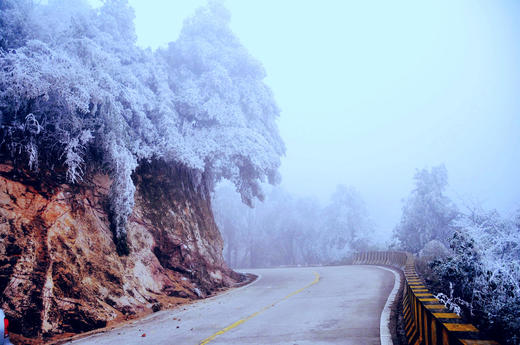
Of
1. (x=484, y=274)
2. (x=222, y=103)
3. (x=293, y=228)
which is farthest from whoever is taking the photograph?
(x=293, y=228)

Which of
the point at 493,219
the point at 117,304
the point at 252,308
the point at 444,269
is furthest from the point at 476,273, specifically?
the point at 117,304

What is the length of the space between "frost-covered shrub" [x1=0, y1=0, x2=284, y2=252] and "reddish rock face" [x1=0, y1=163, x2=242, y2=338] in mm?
744

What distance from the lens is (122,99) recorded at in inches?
522

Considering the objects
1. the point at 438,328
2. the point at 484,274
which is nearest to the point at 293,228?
the point at 484,274

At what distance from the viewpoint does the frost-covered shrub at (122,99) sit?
32.3ft

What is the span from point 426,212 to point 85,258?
108 ft

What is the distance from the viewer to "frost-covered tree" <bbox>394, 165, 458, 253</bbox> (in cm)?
3425

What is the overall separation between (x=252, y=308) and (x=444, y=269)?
6.47 metres

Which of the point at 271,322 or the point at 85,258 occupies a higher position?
the point at 85,258

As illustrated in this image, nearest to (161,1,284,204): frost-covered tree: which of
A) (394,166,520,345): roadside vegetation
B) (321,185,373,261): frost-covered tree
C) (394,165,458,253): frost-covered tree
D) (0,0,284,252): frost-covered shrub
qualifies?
(0,0,284,252): frost-covered shrub

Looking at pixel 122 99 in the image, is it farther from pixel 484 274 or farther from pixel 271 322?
pixel 484 274

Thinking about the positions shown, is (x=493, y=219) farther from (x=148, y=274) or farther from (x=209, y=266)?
(x=148, y=274)

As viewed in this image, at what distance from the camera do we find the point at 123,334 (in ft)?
26.8

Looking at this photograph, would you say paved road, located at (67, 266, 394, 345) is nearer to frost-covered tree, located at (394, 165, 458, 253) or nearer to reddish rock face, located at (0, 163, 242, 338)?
reddish rock face, located at (0, 163, 242, 338)
